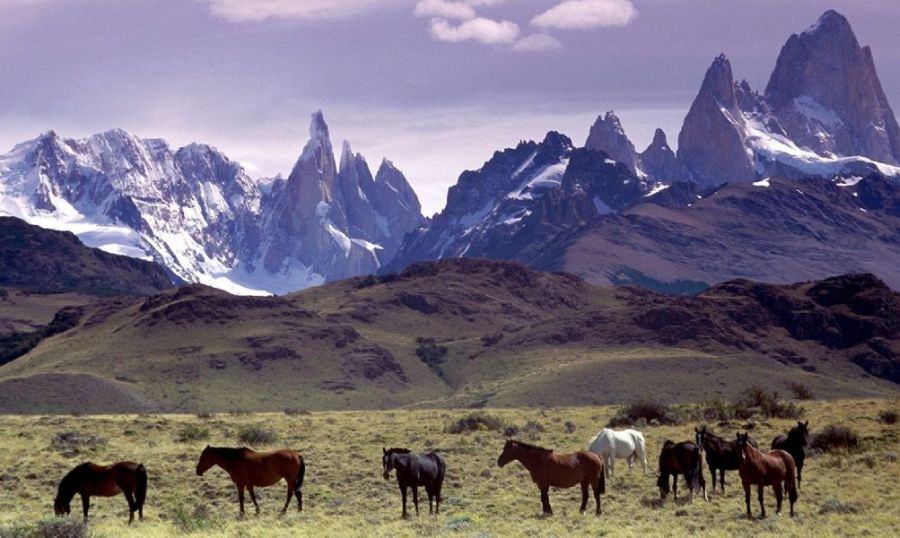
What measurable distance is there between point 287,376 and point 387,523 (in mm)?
137057

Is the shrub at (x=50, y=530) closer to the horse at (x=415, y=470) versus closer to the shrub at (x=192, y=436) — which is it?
the horse at (x=415, y=470)

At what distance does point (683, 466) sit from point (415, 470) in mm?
7887

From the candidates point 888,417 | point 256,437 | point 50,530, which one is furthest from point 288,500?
point 888,417

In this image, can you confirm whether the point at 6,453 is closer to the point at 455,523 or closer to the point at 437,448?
the point at 437,448

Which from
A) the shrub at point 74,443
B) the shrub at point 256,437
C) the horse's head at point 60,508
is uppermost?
the shrub at point 74,443

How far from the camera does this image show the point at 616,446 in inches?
1618

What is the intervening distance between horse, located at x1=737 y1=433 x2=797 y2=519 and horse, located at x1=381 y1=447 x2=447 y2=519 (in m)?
8.33

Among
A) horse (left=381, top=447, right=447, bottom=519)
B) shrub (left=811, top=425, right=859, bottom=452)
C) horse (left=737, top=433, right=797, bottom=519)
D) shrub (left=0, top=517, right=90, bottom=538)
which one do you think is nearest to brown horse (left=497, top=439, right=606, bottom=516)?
horse (left=381, top=447, right=447, bottom=519)

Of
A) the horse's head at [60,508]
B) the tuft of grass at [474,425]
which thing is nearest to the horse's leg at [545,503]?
the horse's head at [60,508]

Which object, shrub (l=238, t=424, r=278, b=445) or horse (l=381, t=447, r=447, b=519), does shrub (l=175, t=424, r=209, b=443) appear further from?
horse (l=381, t=447, r=447, b=519)

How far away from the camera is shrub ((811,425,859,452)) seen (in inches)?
1783

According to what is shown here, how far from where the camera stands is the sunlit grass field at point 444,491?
32125mm

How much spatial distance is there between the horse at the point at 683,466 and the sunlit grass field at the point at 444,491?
482mm

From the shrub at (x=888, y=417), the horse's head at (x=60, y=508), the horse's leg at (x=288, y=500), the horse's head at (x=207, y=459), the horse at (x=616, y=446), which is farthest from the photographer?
the shrub at (x=888, y=417)
